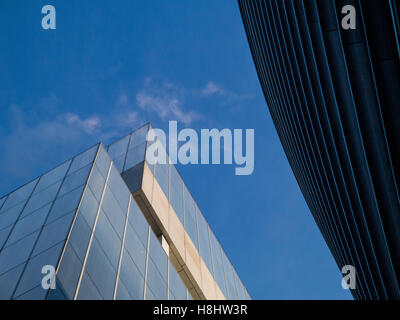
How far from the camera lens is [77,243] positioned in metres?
11.4

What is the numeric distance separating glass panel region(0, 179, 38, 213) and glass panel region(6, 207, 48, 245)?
2.51m

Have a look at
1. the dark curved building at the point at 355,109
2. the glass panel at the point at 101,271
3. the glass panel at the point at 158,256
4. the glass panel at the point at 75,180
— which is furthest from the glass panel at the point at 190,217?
the glass panel at the point at 101,271

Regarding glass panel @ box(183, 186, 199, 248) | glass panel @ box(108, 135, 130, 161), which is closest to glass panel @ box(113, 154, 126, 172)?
glass panel @ box(108, 135, 130, 161)

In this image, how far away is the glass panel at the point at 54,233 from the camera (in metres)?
11.3

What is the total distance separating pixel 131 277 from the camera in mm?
13734

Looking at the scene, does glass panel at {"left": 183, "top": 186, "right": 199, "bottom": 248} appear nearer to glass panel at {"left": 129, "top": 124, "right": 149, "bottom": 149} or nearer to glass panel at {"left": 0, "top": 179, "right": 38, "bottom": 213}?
glass panel at {"left": 129, "top": 124, "right": 149, "bottom": 149}

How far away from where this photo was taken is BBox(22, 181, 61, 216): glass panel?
14.8 metres

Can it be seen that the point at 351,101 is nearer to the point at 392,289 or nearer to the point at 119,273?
the point at 392,289

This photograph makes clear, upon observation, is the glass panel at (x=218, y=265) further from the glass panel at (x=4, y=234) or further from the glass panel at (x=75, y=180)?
the glass panel at (x=4, y=234)

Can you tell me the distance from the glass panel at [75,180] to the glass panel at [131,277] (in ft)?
10.2

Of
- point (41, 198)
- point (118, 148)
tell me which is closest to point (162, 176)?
point (118, 148)
